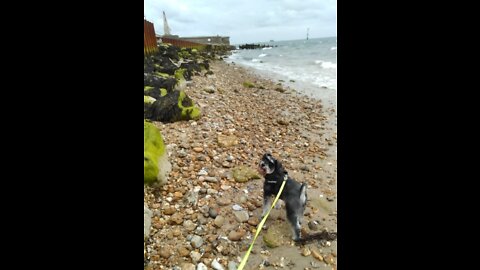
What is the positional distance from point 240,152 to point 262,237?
2.16 metres

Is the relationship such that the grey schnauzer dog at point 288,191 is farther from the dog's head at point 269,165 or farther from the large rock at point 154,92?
the large rock at point 154,92

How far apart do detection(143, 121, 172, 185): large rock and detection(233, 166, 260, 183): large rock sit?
3.50ft

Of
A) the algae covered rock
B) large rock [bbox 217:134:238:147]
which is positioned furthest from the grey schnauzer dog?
large rock [bbox 217:134:238:147]

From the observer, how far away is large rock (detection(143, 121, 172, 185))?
3129mm

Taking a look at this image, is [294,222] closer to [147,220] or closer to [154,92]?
[147,220]

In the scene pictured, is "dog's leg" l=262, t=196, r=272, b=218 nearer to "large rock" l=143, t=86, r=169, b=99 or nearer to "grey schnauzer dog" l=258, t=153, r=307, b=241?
"grey schnauzer dog" l=258, t=153, r=307, b=241

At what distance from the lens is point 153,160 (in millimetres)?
3238

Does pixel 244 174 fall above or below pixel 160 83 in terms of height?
below

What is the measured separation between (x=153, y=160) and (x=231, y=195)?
3.99 feet

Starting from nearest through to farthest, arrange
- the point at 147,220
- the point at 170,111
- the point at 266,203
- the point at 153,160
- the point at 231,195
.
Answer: the point at 147,220 < the point at 266,203 < the point at 153,160 < the point at 231,195 < the point at 170,111

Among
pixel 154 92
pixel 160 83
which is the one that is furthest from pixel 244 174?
pixel 160 83
